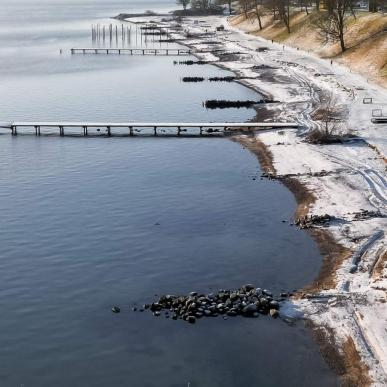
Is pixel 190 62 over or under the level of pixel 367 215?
under

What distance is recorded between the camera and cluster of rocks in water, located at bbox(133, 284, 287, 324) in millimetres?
26562

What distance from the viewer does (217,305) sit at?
27109mm

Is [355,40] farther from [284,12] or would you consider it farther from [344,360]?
[344,360]

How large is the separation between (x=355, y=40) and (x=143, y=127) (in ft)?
142

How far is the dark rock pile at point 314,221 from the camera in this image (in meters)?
35.5

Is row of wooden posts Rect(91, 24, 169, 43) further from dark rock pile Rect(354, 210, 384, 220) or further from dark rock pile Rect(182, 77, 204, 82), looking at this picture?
dark rock pile Rect(354, 210, 384, 220)

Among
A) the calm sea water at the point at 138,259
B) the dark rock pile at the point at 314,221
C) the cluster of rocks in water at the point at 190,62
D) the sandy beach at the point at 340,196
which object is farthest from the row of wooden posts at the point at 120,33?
the dark rock pile at the point at 314,221

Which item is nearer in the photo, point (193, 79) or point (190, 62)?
point (193, 79)

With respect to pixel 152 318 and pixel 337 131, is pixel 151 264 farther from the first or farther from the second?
pixel 337 131

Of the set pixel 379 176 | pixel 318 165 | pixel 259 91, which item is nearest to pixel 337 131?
pixel 318 165

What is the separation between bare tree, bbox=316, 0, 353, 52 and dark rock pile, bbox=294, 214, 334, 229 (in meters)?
60.1

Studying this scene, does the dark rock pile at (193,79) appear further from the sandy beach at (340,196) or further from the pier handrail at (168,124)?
the pier handrail at (168,124)

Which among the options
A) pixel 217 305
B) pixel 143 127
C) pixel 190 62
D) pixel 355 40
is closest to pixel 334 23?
pixel 355 40

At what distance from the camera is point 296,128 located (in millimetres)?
56562
